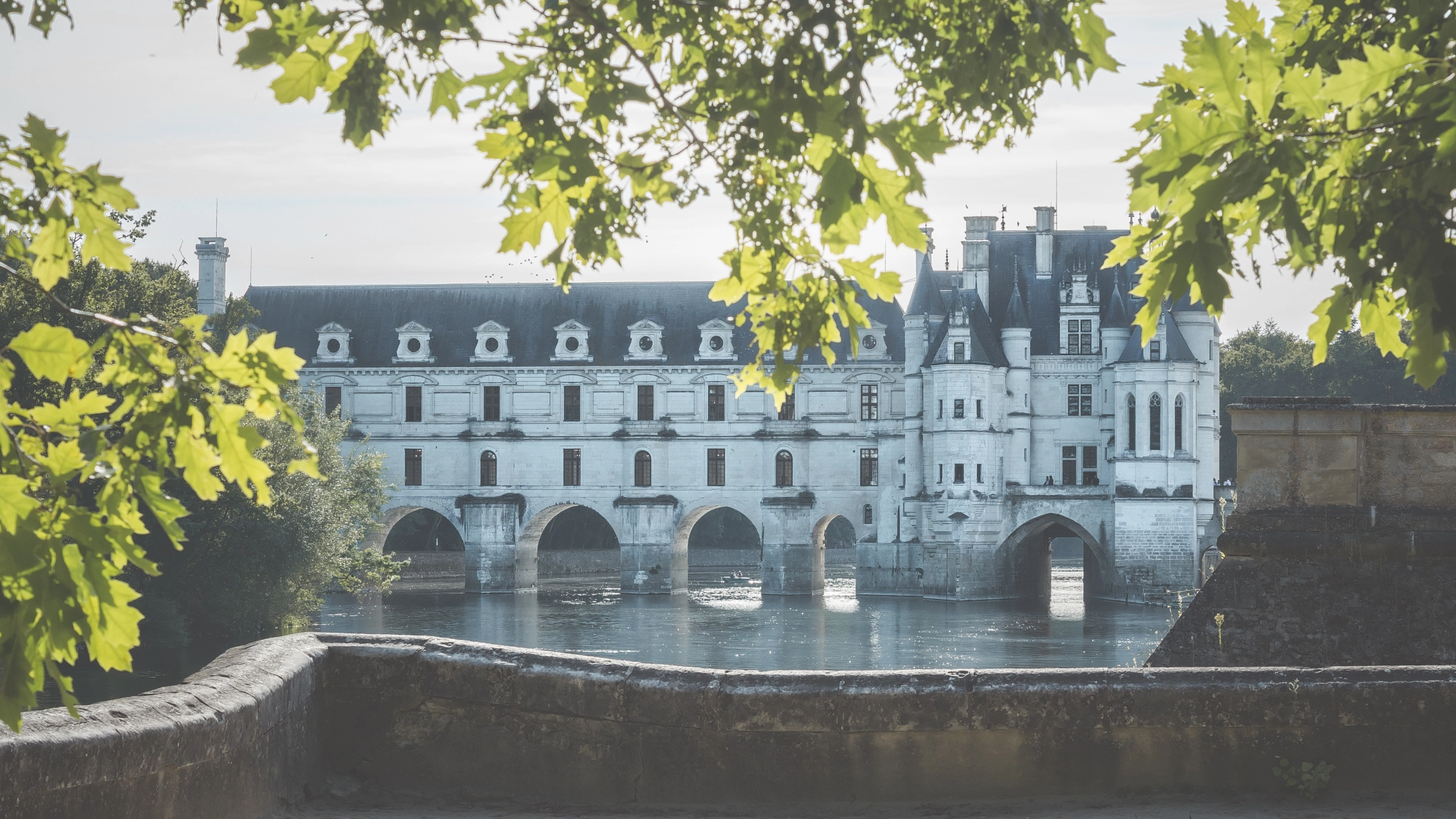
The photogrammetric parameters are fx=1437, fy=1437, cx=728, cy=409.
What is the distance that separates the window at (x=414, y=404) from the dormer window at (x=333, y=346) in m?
2.21

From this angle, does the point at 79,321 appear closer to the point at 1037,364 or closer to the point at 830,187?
the point at 830,187

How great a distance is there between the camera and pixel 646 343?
159ft

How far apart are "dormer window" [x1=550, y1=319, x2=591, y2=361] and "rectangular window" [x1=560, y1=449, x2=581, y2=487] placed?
3.12 metres

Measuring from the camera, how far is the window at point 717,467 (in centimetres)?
4775

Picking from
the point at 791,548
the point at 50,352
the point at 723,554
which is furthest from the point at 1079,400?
the point at 50,352

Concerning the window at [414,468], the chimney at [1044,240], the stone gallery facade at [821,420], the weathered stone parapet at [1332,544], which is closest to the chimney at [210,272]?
the stone gallery facade at [821,420]

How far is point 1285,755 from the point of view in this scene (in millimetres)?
5078

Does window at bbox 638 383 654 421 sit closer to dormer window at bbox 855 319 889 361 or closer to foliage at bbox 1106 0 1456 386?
dormer window at bbox 855 319 889 361

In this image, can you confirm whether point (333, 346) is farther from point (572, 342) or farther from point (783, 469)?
point (783, 469)

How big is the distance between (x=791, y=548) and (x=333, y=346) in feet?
56.1

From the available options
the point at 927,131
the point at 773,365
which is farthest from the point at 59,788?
the point at 927,131

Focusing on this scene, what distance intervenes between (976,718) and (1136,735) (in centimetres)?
57

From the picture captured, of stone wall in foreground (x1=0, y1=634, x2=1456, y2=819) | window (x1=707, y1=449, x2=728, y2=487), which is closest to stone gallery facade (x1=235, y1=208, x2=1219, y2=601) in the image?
window (x1=707, y1=449, x2=728, y2=487)

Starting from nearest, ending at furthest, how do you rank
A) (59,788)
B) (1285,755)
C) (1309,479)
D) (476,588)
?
(59,788), (1285,755), (1309,479), (476,588)
